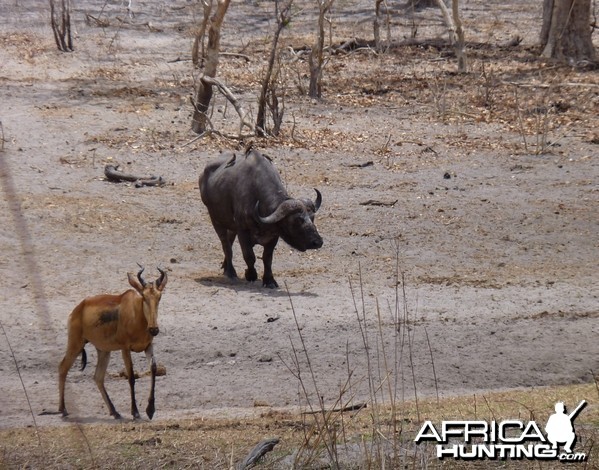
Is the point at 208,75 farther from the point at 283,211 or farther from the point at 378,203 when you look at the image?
the point at 283,211

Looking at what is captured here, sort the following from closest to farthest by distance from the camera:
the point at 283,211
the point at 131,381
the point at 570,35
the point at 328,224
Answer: the point at 131,381 < the point at 283,211 < the point at 328,224 < the point at 570,35

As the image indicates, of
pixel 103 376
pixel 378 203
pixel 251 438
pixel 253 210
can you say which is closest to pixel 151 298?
pixel 103 376

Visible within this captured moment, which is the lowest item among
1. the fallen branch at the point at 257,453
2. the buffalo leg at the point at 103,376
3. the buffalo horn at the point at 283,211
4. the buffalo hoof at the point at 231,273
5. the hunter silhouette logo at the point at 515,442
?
the buffalo hoof at the point at 231,273

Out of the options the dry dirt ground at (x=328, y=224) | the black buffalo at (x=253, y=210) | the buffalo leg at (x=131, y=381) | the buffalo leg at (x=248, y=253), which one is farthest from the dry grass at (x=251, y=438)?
the buffalo leg at (x=248, y=253)

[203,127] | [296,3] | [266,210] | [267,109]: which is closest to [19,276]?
[266,210]

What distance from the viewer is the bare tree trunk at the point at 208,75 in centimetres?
1877

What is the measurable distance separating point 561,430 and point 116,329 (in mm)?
3772

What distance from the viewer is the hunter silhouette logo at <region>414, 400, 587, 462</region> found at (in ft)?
21.5

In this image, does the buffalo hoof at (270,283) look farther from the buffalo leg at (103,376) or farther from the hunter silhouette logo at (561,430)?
the hunter silhouette logo at (561,430)

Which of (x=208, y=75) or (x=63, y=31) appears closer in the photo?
(x=208, y=75)

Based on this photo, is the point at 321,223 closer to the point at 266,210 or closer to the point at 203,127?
the point at 266,210

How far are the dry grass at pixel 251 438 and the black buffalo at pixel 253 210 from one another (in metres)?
3.89

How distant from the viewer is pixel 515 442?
6754 millimetres

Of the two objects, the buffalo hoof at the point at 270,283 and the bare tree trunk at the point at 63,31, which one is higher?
the bare tree trunk at the point at 63,31
